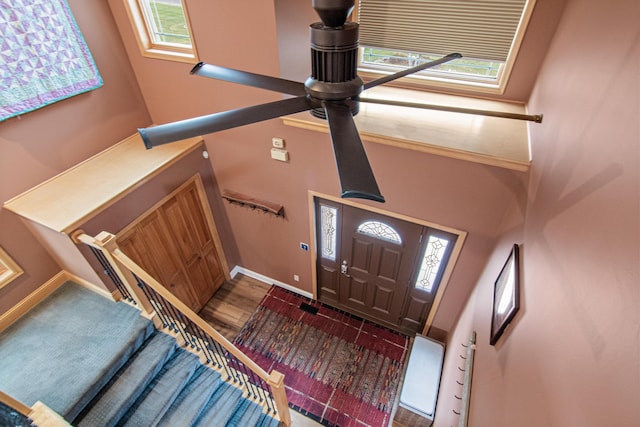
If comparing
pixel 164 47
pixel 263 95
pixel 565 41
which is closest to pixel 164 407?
pixel 263 95

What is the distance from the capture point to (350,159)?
900 millimetres

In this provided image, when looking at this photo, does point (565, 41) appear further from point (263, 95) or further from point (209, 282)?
point (209, 282)

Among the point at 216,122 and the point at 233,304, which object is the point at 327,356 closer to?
the point at 233,304

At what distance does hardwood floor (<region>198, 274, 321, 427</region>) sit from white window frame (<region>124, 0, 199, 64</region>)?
10.6 feet

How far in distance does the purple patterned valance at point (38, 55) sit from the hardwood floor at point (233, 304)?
3163 millimetres

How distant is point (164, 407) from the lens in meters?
2.82

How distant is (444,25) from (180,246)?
3.79 m

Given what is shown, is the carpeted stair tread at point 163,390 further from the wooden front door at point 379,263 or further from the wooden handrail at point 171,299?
the wooden front door at point 379,263

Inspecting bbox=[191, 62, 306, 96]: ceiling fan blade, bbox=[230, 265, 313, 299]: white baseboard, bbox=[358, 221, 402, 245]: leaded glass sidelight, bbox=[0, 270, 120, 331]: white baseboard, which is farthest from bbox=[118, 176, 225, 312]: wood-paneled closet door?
bbox=[191, 62, 306, 96]: ceiling fan blade

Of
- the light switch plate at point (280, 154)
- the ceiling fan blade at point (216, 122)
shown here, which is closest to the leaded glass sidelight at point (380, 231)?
the light switch plate at point (280, 154)

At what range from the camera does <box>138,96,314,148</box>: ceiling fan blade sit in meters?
1.00


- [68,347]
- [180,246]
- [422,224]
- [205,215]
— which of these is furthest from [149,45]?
[422,224]

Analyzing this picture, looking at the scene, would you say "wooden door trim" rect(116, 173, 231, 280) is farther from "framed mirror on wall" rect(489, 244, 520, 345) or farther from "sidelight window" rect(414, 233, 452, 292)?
"framed mirror on wall" rect(489, 244, 520, 345)

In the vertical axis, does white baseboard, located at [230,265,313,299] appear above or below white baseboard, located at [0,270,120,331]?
below
